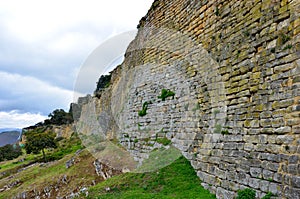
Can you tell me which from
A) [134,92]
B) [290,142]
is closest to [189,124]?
[290,142]

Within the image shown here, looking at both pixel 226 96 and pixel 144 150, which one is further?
pixel 144 150

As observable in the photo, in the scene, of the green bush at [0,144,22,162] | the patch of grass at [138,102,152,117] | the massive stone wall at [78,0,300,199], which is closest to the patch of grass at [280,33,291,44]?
the massive stone wall at [78,0,300,199]

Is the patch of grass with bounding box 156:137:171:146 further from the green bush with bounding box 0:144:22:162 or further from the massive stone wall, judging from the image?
the green bush with bounding box 0:144:22:162

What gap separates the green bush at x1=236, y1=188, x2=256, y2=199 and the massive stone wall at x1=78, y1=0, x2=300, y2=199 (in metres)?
0.10

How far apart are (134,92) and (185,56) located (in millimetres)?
3841

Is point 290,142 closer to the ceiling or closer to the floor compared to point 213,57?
closer to the floor

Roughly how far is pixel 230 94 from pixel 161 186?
2.93m

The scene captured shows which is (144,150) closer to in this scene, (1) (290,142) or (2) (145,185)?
(2) (145,185)

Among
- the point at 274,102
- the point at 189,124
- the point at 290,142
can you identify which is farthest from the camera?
the point at 189,124

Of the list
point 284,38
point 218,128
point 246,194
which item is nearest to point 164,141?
point 218,128

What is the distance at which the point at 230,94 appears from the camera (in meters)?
6.45

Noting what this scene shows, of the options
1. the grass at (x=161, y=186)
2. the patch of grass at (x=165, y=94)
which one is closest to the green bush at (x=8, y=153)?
the grass at (x=161, y=186)

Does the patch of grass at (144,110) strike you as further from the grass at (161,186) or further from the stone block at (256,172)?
the stone block at (256,172)

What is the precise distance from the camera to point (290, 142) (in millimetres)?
4652
